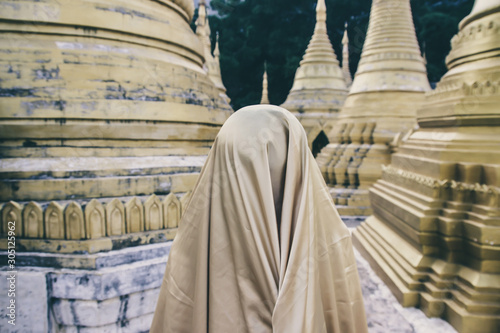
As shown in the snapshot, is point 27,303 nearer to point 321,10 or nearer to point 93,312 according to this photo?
point 93,312

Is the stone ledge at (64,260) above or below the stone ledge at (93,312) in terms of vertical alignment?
above

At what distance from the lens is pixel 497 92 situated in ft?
9.71

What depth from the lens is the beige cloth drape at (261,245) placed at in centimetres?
A: 126

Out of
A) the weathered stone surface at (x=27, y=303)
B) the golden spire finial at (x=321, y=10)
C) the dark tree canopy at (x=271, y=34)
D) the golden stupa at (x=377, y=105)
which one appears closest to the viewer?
the weathered stone surface at (x=27, y=303)

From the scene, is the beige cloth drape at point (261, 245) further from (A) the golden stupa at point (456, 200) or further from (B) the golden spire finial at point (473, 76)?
(B) the golden spire finial at point (473, 76)

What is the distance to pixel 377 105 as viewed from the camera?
5961mm

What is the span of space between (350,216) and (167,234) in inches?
141

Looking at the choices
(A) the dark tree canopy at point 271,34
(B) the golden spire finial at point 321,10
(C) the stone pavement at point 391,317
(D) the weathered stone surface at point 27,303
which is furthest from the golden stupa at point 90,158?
(A) the dark tree canopy at point 271,34

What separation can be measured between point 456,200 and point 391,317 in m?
1.04

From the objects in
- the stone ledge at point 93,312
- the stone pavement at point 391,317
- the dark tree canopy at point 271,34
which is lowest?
the stone pavement at point 391,317

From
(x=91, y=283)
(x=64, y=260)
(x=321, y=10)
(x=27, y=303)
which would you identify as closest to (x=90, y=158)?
(x=64, y=260)

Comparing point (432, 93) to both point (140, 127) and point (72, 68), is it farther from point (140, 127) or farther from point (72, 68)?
point (72, 68)

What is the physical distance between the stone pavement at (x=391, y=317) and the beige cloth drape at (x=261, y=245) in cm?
142

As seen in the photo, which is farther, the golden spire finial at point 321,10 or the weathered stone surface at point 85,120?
the golden spire finial at point 321,10
